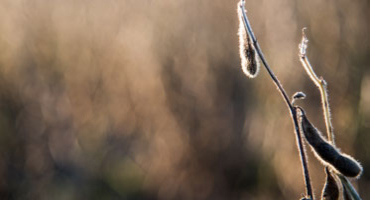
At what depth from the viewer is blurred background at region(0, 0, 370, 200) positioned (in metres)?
3.48

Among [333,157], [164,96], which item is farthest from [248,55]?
[164,96]

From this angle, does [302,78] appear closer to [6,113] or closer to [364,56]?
[364,56]

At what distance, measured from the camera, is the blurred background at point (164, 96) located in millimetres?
3479

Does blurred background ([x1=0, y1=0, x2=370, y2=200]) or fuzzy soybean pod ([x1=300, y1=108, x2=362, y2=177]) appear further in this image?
blurred background ([x1=0, y1=0, x2=370, y2=200])

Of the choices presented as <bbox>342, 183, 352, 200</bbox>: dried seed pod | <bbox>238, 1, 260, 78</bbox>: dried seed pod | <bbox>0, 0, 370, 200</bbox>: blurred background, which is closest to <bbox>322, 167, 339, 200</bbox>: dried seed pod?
<bbox>342, 183, 352, 200</bbox>: dried seed pod

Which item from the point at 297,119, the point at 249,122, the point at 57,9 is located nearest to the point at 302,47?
the point at 297,119

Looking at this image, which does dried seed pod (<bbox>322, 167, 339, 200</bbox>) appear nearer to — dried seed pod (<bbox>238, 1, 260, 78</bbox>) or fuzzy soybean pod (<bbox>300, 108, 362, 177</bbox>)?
fuzzy soybean pod (<bbox>300, 108, 362, 177</bbox>)

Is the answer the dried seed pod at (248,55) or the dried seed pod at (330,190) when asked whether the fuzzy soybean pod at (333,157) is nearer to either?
the dried seed pod at (330,190)

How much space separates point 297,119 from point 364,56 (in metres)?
→ 2.89

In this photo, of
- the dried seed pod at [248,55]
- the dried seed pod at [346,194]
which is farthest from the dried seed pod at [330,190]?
the dried seed pod at [248,55]

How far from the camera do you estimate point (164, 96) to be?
4.34 m

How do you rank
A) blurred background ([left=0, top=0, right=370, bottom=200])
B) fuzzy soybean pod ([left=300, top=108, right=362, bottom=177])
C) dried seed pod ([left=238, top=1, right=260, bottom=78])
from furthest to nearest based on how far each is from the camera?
blurred background ([left=0, top=0, right=370, bottom=200]) < dried seed pod ([left=238, top=1, right=260, bottom=78]) < fuzzy soybean pod ([left=300, top=108, right=362, bottom=177])

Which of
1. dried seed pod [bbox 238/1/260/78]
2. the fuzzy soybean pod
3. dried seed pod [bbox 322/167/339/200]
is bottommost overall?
dried seed pod [bbox 322/167/339/200]

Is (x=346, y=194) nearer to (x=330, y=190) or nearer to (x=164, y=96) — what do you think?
(x=330, y=190)
